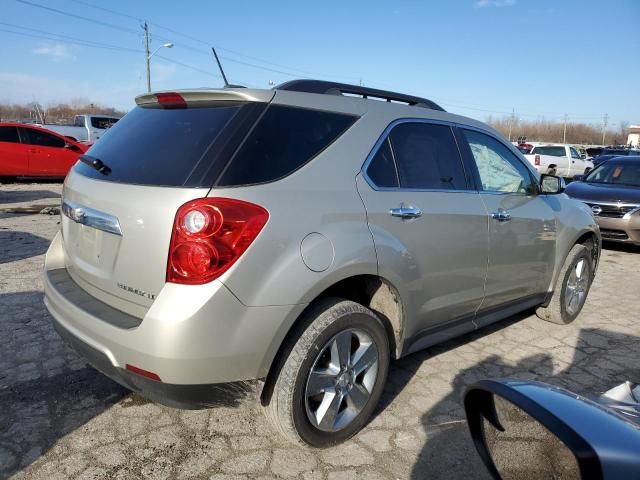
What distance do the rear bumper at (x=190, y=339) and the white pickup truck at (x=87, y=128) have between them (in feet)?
66.0

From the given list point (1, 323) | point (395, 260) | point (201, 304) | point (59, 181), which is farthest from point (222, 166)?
point (59, 181)

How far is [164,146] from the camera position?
2.41 metres

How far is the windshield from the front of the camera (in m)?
8.94

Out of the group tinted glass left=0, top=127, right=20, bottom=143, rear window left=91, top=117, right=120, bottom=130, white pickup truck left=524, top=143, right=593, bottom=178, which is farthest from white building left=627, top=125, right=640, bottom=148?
tinted glass left=0, top=127, right=20, bottom=143

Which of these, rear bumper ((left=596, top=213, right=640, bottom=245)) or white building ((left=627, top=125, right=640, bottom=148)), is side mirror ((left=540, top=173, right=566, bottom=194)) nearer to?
rear bumper ((left=596, top=213, right=640, bottom=245))

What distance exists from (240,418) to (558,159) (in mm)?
24705

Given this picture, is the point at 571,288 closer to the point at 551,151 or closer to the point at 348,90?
the point at 348,90

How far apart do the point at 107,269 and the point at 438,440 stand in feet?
6.44

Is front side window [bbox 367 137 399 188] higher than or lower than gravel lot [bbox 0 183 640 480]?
higher

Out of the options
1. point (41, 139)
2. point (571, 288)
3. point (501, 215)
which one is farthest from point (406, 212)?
point (41, 139)

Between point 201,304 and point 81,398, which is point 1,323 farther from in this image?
point 201,304

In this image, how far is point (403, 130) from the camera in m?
2.98

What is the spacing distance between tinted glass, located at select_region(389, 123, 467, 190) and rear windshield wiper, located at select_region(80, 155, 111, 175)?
157 cm

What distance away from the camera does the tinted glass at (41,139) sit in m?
13.3
